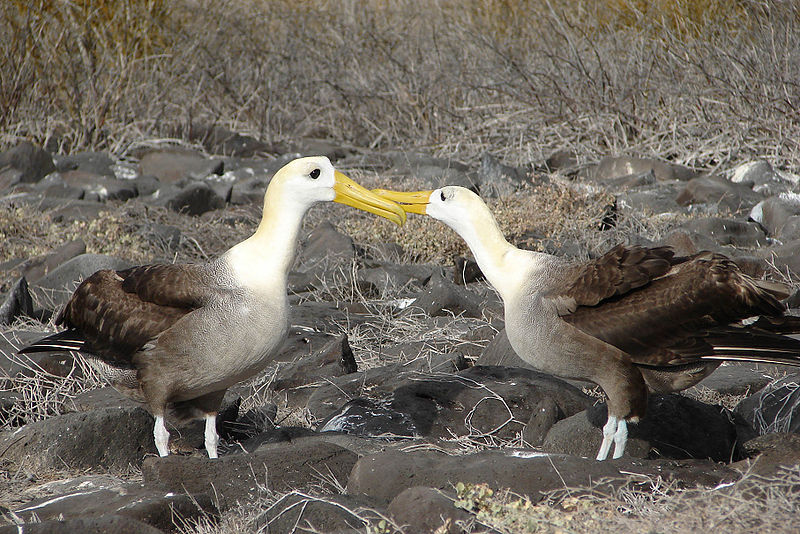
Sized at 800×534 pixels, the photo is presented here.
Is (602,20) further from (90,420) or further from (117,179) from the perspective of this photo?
(90,420)

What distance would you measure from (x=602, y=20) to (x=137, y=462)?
10.1 m

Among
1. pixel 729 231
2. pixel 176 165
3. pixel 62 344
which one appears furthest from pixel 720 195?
pixel 62 344


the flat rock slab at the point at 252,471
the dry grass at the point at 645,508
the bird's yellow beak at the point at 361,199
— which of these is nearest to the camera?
the dry grass at the point at 645,508

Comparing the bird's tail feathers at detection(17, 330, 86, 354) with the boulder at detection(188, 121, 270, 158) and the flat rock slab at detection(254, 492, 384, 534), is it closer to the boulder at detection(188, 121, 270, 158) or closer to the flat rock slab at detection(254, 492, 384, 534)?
the flat rock slab at detection(254, 492, 384, 534)

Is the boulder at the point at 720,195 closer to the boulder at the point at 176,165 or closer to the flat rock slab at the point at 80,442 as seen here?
the boulder at the point at 176,165

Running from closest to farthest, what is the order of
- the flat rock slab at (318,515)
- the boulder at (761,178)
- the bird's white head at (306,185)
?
1. the flat rock slab at (318,515)
2. the bird's white head at (306,185)
3. the boulder at (761,178)

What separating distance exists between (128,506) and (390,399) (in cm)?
153

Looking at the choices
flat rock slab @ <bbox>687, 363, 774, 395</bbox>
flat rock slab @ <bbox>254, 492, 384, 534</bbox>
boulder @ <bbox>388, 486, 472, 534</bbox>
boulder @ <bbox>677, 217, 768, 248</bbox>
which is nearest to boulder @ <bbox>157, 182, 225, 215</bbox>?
boulder @ <bbox>677, 217, 768, 248</bbox>

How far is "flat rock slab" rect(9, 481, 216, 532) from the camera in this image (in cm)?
286

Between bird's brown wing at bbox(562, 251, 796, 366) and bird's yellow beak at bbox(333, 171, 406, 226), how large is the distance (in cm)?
91

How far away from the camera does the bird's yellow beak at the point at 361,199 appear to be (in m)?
4.02

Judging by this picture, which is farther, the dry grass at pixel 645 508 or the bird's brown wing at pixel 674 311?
the bird's brown wing at pixel 674 311

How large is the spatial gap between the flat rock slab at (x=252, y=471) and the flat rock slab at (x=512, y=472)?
21 centimetres

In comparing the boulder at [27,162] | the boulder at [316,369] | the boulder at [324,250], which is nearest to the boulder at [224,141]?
the boulder at [27,162]
